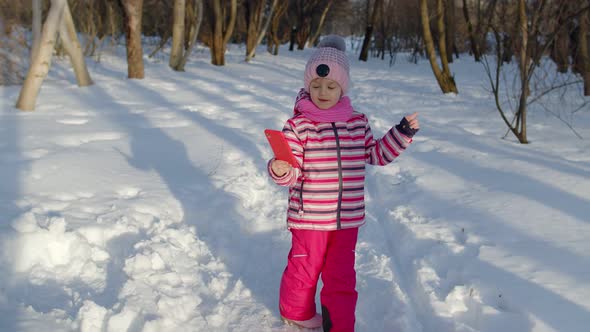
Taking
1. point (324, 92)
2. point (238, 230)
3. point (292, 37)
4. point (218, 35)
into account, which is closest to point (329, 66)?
point (324, 92)

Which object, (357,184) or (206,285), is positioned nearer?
(357,184)

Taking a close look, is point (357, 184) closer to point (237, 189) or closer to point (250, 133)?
point (237, 189)

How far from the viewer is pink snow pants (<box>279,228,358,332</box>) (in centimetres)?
206

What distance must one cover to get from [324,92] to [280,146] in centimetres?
36

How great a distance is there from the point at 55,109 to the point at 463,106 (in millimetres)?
6574

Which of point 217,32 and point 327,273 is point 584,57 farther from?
point 217,32

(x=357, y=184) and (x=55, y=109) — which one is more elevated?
(x=357, y=184)

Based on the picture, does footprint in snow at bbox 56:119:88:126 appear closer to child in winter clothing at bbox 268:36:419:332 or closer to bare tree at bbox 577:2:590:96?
child in winter clothing at bbox 268:36:419:332

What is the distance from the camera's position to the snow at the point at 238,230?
219cm

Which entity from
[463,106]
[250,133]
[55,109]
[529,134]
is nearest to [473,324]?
[250,133]

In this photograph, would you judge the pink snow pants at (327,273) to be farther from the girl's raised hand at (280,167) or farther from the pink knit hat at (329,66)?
the pink knit hat at (329,66)

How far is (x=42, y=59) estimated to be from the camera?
5543 mm

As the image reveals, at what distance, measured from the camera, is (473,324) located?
215 cm

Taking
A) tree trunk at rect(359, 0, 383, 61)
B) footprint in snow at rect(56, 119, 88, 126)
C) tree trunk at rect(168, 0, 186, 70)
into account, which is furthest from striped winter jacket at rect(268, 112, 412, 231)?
tree trunk at rect(359, 0, 383, 61)
